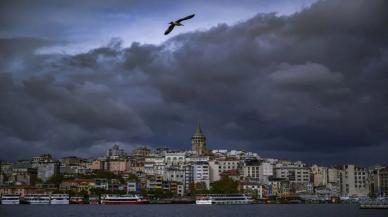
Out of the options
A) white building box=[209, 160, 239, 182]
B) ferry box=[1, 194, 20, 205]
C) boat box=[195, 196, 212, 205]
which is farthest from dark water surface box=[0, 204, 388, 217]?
white building box=[209, 160, 239, 182]

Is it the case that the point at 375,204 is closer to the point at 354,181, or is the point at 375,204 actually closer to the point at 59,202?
the point at 59,202

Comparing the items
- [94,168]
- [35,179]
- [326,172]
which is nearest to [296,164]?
[326,172]

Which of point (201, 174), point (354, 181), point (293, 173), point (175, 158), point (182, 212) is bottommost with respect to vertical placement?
point (182, 212)

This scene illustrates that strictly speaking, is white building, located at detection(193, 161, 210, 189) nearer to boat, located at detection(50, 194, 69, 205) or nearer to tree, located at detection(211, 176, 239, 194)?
tree, located at detection(211, 176, 239, 194)

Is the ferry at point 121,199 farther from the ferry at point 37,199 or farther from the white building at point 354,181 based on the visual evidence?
the white building at point 354,181

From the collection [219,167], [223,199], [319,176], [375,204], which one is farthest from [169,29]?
[319,176]

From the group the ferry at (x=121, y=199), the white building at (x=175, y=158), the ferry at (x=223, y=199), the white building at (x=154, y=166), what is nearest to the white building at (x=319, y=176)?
the white building at (x=175, y=158)
